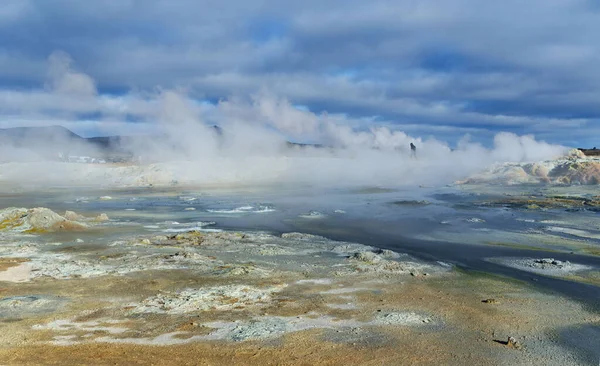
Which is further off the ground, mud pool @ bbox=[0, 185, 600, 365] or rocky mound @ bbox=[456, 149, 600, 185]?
rocky mound @ bbox=[456, 149, 600, 185]

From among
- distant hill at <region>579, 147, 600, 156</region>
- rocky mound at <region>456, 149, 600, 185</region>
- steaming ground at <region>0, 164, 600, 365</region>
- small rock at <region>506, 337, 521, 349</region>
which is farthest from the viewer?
distant hill at <region>579, 147, 600, 156</region>

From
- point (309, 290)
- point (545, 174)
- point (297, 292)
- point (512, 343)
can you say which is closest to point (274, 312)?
point (297, 292)

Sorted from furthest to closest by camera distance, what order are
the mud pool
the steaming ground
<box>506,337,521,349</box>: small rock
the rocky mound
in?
the rocky mound → the mud pool → <box>506,337,521,349</box>: small rock → the steaming ground

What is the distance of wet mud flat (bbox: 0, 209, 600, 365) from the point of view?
1011 centimetres

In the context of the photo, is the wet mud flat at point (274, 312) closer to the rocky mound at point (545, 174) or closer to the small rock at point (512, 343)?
the small rock at point (512, 343)

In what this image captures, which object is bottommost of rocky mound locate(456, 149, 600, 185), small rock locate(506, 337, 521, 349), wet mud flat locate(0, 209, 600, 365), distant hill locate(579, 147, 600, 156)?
small rock locate(506, 337, 521, 349)

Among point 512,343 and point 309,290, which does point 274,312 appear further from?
point 512,343

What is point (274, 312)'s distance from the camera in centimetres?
1268

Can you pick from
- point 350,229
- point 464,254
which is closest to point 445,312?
point 464,254

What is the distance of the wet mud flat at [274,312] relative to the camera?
10.1 m

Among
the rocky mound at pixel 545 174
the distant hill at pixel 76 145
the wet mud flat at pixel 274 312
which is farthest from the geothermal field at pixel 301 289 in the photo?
the distant hill at pixel 76 145

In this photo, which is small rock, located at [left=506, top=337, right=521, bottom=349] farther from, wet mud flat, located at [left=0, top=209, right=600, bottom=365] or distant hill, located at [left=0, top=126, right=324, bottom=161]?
distant hill, located at [left=0, top=126, right=324, bottom=161]

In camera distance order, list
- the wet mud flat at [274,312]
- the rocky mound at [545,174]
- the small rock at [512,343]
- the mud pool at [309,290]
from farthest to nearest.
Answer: the rocky mound at [545,174] → the mud pool at [309,290] → the small rock at [512,343] → the wet mud flat at [274,312]

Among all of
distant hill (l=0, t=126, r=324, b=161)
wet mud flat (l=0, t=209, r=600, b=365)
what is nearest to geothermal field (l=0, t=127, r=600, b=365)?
wet mud flat (l=0, t=209, r=600, b=365)
